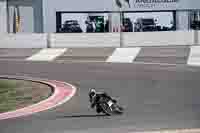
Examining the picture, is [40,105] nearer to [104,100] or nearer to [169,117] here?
[104,100]

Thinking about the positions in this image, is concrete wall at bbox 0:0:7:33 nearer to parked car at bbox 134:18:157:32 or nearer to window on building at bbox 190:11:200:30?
parked car at bbox 134:18:157:32

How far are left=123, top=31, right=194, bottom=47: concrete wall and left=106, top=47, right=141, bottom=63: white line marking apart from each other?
128 cm

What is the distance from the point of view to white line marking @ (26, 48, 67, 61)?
104 feet

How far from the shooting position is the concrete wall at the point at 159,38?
3478cm

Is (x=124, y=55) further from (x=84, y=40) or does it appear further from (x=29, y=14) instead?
(x=29, y=14)

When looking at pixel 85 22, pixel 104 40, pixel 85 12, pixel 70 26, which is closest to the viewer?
pixel 104 40

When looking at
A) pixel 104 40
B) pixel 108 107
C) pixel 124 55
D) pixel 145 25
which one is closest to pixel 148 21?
pixel 145 25

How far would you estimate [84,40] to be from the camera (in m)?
35.1

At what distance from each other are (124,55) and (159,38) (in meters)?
4.49

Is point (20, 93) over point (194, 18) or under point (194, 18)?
under

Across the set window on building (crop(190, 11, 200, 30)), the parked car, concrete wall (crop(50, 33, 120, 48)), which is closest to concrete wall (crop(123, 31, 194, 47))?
concrete wall (crop(50, 33, 120, 48))

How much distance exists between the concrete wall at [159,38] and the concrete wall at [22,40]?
4.97 meters

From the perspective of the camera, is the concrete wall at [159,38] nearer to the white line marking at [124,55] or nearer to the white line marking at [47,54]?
the white line marking at [124,55]

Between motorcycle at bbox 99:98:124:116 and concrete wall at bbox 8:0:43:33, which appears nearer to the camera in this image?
motorcycle at bbox 99:98:124:116
